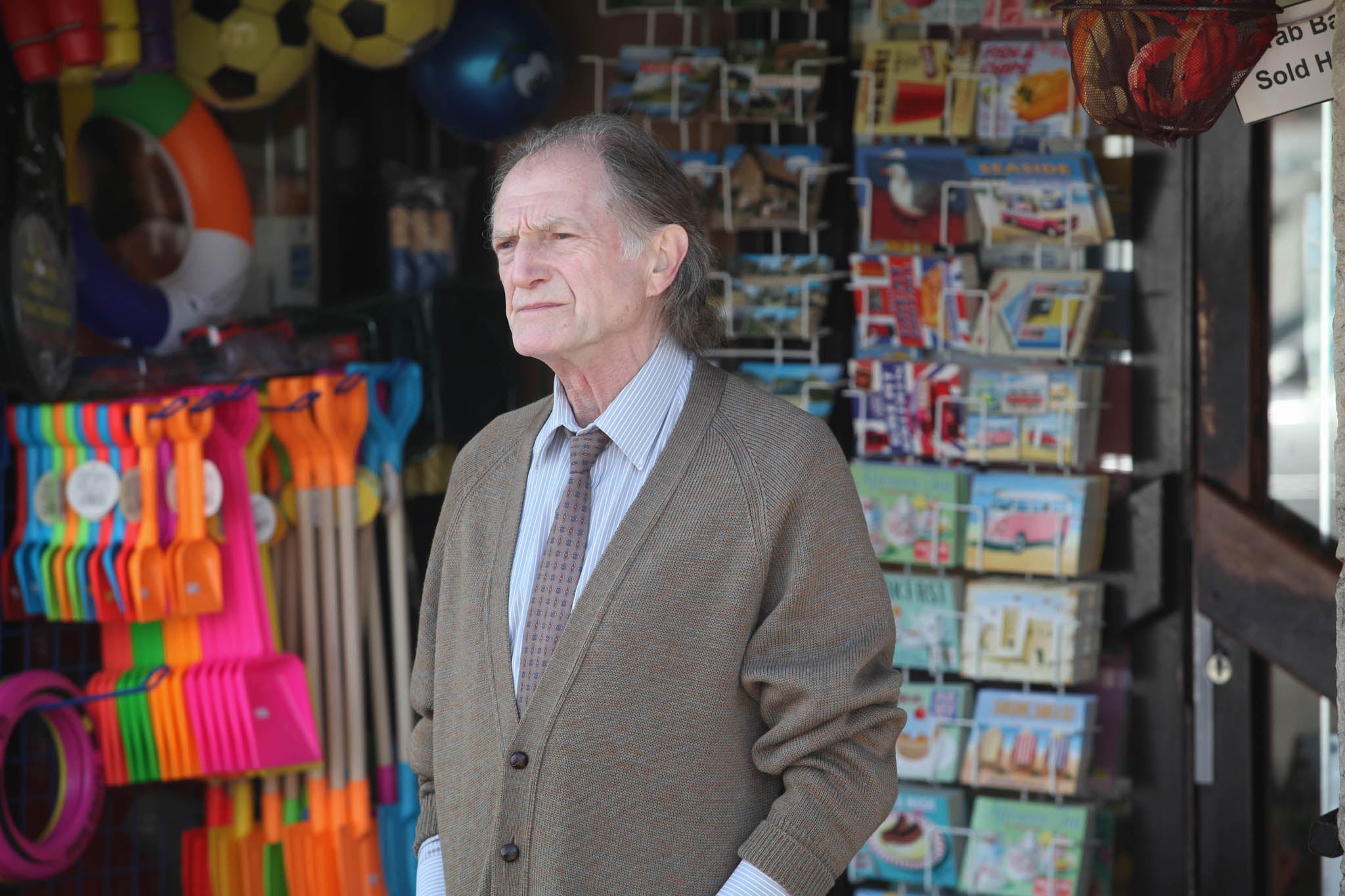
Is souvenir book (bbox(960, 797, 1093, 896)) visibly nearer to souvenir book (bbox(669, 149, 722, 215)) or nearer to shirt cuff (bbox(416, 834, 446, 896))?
souvenir book (bbox(669, 149, 722, 215))

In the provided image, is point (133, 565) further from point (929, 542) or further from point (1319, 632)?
point (1319, 632)

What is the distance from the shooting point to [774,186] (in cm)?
332

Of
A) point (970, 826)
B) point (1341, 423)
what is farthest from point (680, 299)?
point (970, 826)

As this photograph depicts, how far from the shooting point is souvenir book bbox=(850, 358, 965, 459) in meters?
3.20

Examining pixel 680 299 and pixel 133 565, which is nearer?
pixel 680 299

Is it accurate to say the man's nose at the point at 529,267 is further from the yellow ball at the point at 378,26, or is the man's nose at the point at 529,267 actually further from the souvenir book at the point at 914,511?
the yellow ball at the point at 378,26

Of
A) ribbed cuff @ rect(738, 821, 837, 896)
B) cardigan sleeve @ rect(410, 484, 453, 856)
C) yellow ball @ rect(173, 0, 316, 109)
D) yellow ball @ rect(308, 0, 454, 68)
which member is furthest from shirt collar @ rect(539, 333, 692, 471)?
yellow ball @ rect(173, 0, 316, 109)

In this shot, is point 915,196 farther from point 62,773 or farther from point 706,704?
point 62,773

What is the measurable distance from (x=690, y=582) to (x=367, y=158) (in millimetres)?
2648

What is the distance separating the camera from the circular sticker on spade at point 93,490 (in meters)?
2.88

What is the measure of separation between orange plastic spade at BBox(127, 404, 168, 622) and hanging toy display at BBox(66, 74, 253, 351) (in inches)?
20.7

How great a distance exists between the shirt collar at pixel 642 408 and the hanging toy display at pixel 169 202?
5.94 feet

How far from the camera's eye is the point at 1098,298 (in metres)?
3.12

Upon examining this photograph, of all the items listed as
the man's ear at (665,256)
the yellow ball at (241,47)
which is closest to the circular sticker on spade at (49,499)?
the yellow ball at (241,47)
